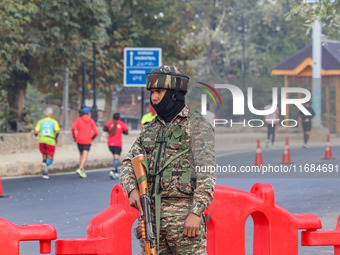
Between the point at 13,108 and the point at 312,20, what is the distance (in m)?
13.1

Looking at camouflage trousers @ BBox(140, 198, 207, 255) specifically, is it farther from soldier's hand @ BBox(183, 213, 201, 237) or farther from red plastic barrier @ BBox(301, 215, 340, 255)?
red plastic barrier @ BBox(301, 215, 340, 255)

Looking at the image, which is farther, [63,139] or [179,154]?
[63,139]

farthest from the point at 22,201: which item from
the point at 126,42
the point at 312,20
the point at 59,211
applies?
the point at 126,42

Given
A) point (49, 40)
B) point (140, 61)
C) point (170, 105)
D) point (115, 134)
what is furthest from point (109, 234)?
point (140, 61)

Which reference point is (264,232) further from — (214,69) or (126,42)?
(214,69)

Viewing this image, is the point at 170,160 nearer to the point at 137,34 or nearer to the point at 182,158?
the point at 182,158

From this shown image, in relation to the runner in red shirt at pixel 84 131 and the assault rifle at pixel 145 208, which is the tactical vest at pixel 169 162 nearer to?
the assault rifle at pixel 145 208

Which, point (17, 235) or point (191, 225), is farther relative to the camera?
point (17, 235)

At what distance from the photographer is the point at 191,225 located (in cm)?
449

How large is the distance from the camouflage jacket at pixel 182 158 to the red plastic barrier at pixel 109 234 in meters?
0.88

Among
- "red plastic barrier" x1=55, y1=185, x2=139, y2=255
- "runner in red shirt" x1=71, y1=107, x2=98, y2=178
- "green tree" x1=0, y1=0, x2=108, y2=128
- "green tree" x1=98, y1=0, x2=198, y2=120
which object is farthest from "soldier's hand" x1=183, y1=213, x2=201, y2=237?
"green tree" x1=98, y1=0, x2=198, y2=120

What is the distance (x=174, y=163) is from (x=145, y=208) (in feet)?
1.05

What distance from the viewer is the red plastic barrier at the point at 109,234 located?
17.5ft

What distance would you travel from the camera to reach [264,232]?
603 cm
